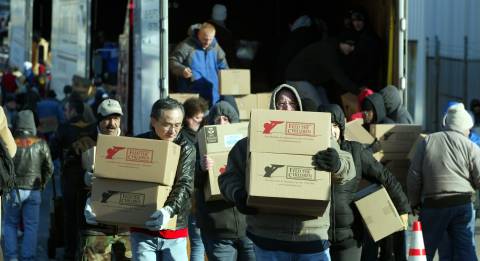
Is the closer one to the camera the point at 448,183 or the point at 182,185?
the point at 182,185

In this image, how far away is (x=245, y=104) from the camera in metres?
13.3

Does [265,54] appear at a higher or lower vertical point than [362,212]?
higher

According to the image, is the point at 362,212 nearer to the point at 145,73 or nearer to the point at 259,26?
the point at 145,73

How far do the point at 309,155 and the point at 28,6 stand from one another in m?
23.2

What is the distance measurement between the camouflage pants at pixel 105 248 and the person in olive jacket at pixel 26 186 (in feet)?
11.9

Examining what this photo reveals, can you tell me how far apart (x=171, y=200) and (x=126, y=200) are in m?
0.28

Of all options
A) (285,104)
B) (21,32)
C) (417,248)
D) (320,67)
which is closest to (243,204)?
(285,104)

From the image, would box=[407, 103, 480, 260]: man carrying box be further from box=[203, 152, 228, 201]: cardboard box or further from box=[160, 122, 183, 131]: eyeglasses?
box=[160, 122, 183, 131]: eyeglasses

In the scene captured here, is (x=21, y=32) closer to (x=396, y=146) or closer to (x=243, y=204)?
(x=396, y=146)

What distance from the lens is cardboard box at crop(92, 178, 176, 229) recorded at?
23.8ft

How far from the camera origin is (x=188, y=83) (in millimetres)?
13469

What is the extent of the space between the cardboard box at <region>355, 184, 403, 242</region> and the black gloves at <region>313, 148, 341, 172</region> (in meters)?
1.81

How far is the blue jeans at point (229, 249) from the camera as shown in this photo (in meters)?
8.54

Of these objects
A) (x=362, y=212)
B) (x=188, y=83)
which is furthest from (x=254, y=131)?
(x=188, y=83)
